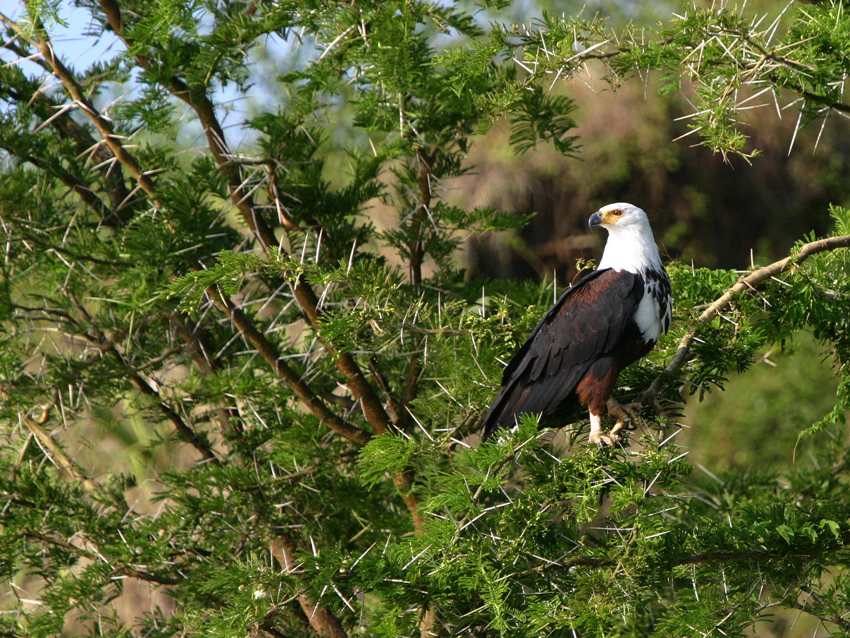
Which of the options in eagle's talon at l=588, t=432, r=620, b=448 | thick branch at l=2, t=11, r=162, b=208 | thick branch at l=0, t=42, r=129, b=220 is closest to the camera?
eagle's talon at l=588, t=432, r=620, b=448

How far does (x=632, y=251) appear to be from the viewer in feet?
14.7

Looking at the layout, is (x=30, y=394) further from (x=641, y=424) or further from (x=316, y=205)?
(x=641, y=424)

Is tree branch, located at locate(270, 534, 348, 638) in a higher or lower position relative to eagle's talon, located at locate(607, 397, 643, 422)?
lower

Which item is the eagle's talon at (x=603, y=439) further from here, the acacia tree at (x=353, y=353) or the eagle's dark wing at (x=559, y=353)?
the eagle's dark wing at (x=559, y=353)

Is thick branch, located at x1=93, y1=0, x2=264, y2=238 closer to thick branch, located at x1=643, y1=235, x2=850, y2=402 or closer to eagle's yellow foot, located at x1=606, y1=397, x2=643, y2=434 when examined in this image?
eagle's yellow foot, located at x1=606, y1=397, x2=643, y2=434

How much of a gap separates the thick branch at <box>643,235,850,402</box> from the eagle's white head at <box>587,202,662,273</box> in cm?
56

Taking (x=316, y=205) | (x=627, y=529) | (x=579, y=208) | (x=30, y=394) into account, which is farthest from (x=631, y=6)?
(x=627, y=529)

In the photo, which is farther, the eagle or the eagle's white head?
the eagle's white head

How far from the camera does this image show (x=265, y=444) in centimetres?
520

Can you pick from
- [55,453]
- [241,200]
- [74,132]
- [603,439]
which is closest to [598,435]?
[603,439]

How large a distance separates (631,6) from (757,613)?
324 inches

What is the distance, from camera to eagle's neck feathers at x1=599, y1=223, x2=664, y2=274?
4.43 meters

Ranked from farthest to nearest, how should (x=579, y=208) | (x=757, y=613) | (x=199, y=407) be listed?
(x=579, y=208)
(x=199, y=407)
(x=757, y=613)

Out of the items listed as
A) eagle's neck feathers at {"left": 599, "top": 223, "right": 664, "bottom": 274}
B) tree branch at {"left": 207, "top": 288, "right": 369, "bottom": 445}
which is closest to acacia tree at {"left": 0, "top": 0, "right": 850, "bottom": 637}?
tree branch at {"left": 207, "top": 288, "right": 369, "bottom": 445}
